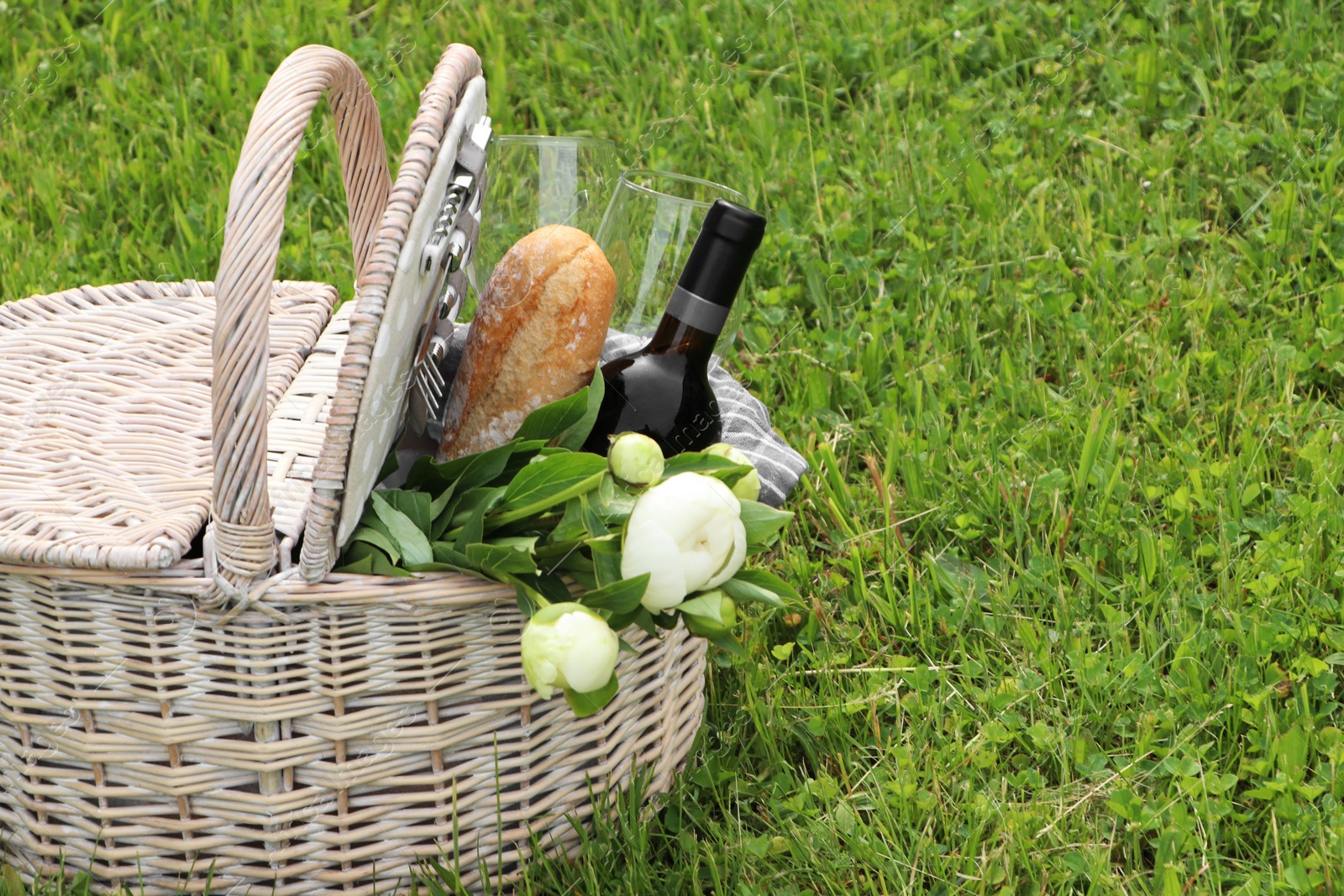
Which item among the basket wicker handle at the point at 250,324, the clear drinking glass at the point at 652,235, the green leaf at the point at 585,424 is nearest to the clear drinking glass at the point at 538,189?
the clear drinking glass at the point at 652,235

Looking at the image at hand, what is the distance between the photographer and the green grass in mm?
1479

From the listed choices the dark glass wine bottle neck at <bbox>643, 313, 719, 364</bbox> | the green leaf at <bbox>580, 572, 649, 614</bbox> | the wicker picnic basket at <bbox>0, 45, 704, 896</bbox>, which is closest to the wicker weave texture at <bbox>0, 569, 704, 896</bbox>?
the wicker picnic basket at <bbox>0, 45, 704, 896</bbox>

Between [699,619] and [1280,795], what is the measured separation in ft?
2.66

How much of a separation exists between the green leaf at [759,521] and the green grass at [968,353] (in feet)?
1.45

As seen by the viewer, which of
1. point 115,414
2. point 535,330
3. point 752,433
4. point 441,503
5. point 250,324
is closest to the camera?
point 250,324

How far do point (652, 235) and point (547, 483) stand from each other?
1.52 feet

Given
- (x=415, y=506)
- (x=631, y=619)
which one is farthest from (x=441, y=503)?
(x=631, y=619)

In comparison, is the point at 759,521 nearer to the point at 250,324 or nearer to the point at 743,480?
the point at 743,480

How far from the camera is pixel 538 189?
1.59m

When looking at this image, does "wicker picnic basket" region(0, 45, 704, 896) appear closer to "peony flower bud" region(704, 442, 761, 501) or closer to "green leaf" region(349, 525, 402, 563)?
"green leaf" region(349, 525, 402, 563)

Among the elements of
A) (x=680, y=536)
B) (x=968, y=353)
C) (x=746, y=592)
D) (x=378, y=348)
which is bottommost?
(x=968, y=353)

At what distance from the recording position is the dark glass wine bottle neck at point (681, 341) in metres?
1.42

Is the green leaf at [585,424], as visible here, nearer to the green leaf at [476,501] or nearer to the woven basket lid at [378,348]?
the green leaf at [476,501]

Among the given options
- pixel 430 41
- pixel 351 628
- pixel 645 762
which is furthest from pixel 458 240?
pixel 430 41
